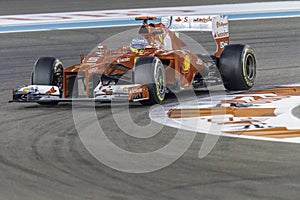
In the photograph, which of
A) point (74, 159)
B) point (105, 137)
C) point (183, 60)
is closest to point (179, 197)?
point (74, 159)

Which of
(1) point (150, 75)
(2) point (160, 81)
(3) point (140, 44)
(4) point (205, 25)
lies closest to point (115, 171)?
(1) point (150, 75)

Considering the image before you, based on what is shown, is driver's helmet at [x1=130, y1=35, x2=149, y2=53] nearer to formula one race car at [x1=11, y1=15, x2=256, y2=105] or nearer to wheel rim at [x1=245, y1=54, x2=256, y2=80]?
formula one race car at [x1=11, y1=15, x2=256, y2=105]

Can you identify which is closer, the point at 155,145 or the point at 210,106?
the point at 155,145

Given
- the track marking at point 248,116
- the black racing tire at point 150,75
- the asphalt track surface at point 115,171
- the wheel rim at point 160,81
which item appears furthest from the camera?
the wheel rim at point 160,81

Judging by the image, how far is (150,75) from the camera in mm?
11836

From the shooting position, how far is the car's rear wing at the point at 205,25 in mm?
13891

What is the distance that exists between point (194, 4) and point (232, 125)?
15384 mm

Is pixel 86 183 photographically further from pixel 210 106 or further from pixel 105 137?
pixel 210 106

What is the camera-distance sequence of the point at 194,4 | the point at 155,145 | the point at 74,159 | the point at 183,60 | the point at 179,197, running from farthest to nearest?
1. the point at 194,4
2. the point at 183,60
3. the point at 155,145
4. the point at 74,159
5. the point at 179,197

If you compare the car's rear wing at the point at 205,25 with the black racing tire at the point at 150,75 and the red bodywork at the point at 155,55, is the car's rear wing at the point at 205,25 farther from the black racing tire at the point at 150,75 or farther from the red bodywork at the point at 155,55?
the black racing tire at the point at 150,75

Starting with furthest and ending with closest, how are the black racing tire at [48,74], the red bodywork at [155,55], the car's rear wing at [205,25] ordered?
the car's rear wing at [205,25] < the black racing tire at [48,74] < the red bodywork at [155,55]

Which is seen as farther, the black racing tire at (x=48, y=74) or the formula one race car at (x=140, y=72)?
the black racing tire at (x=48, y=74)

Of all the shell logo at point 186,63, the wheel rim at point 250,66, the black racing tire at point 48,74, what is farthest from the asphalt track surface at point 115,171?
the shell logo at point 186,63

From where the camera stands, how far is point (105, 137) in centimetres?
1011
